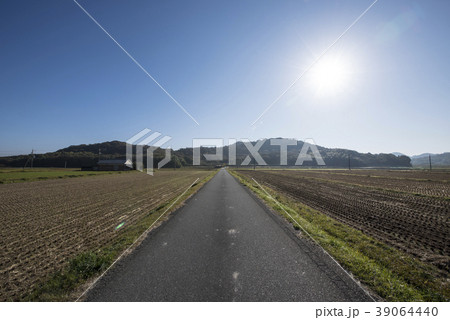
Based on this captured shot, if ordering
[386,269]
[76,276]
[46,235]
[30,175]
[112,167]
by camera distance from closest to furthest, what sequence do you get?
[76,276]
[386,269]
[46,235]
[30,175]
[112,167]

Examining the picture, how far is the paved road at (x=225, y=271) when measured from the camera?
358 centimetres

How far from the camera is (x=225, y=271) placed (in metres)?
4.41

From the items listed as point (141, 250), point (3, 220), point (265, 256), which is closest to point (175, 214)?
point (141, 250)

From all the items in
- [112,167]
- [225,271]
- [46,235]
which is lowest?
[46,235]

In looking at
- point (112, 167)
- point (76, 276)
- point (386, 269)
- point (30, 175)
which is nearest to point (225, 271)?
point (76, 276)

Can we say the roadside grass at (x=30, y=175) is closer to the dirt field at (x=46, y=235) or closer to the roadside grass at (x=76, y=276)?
the dirt field at (x=46, y=235)

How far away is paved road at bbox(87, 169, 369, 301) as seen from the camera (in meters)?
3.58

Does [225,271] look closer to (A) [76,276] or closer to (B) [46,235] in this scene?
(A) [76,276]

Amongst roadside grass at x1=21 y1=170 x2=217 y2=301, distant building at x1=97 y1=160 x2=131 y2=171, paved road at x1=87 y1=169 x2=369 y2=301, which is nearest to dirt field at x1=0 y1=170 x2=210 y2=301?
roadside grass at x1=21 y1=170 x2=217 y2=301

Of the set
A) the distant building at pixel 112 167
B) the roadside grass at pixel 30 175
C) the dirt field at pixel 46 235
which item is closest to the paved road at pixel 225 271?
the dirt field at pixel 46 235

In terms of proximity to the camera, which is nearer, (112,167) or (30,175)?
(30,175)

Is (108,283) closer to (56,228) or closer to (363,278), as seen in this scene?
(363,278)
